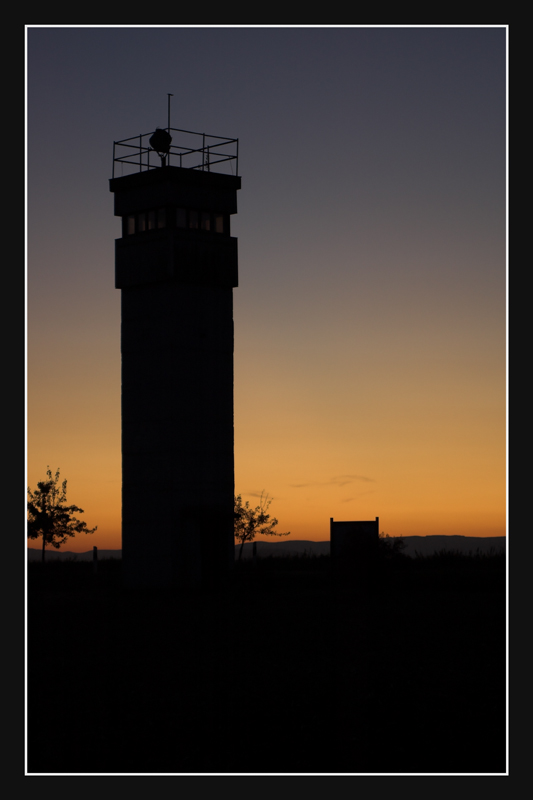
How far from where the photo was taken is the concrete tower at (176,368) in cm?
3800

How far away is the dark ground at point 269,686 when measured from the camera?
44.4 ft

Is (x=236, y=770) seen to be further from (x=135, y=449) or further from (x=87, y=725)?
(x=135, y=449)

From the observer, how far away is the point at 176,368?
125ft

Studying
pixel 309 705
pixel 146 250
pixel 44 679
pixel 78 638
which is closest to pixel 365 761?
pixel 309 705

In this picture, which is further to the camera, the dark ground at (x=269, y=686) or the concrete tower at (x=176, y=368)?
the concrete tower at (x=176, y=368)

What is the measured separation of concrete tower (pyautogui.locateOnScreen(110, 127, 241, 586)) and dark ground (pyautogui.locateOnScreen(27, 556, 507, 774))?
4504mm

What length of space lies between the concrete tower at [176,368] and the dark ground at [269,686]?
4.50 m

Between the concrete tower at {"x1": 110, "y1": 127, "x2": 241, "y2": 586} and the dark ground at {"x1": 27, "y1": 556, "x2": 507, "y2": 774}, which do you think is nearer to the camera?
the dark ground at {"x1": 27, "y1": 556, "x2": 507, "y2": 774}

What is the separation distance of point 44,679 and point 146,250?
23.4 metres

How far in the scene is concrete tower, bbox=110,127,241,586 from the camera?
125 ft

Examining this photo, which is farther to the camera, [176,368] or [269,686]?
[176,368]

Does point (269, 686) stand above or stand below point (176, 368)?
below

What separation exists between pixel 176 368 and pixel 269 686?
21.9 meters

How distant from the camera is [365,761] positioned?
1320 cm
